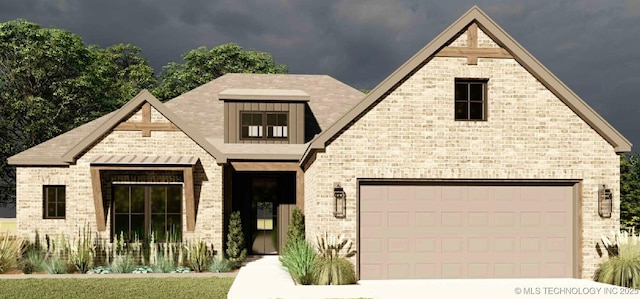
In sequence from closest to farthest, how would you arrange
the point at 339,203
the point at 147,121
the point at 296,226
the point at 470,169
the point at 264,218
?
the point at 339,203 → the point at 470,169 → the point at 147,121 → the point at 296,226 → the point at 264,218

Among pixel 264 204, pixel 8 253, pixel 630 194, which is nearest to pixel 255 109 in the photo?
pixel 264 204

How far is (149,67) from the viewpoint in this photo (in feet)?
147

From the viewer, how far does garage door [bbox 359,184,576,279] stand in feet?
47.7

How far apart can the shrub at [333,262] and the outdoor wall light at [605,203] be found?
7.01 metres

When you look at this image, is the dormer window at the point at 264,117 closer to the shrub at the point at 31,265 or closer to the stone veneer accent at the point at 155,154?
the stone veneer accent at the point at 155,154

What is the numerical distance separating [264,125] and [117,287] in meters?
9.13

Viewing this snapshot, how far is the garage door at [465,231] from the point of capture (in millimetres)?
14539

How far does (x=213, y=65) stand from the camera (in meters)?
40.7

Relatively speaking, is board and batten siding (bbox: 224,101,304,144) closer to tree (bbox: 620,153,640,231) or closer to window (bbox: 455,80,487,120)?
window (bbox: 455,80,487,120)

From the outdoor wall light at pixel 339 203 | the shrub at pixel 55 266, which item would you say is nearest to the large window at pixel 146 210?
the shrub at pixel 55 266

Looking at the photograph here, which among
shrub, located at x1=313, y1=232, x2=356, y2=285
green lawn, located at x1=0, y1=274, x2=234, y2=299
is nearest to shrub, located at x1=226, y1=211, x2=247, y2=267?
green lawn, located at x1=0, y1=274, x2=234, y2=299

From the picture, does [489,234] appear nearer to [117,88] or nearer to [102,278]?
[102,278]

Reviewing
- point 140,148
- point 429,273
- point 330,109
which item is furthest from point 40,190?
point 429,273

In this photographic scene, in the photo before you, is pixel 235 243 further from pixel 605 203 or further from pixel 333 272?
pixel 605 203
